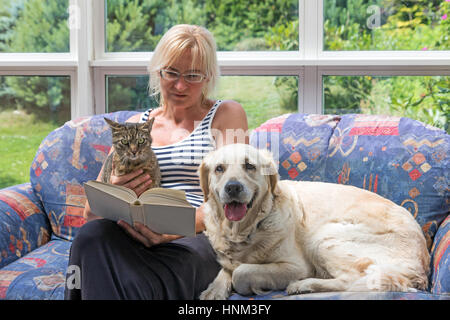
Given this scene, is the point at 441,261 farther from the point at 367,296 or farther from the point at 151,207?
the point at 151,207

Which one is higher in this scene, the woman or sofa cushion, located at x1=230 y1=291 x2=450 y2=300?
the woman

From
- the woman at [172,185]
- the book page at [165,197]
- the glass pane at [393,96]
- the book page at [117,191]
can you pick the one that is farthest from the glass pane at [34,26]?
the book page at [165,197]

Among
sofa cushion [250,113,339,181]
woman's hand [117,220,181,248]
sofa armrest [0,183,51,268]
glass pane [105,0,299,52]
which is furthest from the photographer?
glass pane [105,0,299,52]

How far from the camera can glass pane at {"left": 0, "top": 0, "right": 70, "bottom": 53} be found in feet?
9.88

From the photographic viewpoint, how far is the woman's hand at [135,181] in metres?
1.79

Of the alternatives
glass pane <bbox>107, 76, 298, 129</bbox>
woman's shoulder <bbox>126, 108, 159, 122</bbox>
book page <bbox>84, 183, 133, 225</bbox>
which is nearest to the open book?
book page <bbox>84, 183, 133, 225</bbox>

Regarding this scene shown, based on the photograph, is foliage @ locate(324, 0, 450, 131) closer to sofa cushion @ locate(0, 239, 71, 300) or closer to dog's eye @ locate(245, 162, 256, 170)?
dog's eye @ locate(245, 162, 256, 170)

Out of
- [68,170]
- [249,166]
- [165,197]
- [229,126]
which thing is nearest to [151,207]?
[165,197]

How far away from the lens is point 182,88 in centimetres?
202

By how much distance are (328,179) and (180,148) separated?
720 millimetres

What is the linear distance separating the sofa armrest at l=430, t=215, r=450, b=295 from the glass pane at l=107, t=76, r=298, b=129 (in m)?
1.23

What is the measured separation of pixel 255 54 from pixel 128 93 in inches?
33.3
